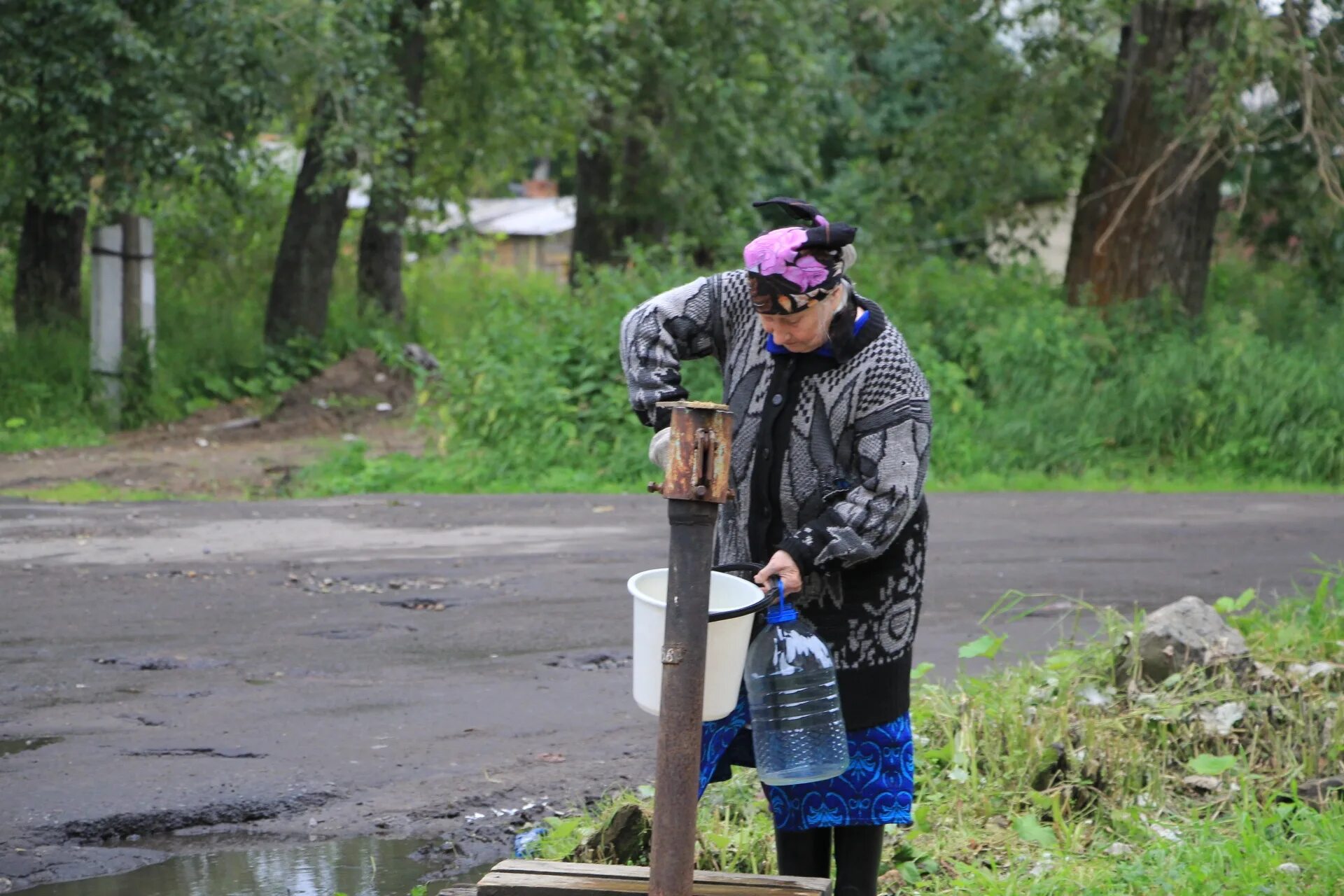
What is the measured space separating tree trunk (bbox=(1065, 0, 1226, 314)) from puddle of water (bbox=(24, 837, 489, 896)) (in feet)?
40.0

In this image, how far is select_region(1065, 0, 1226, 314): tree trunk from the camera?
15.6 m

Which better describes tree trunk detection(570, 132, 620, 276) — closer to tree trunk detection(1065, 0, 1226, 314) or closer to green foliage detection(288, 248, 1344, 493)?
green foliage detection(288, 248, 1344, 493)

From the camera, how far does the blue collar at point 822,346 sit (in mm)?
3613

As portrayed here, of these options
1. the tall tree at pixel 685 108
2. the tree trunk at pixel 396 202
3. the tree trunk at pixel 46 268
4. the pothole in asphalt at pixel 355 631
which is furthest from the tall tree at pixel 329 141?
the pothole in asphalt at pixel 355 631

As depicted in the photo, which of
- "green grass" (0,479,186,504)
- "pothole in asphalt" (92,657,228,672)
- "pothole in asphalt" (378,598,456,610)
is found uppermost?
"green grass" (0,479,186,504)

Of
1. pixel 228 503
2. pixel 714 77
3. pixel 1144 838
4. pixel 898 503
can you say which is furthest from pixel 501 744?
pixel 714 77

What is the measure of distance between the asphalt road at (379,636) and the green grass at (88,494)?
71 cm

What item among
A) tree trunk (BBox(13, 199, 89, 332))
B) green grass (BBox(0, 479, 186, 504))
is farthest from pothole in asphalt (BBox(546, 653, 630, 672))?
tree trunk (BBox(13, 199, 89, 332))

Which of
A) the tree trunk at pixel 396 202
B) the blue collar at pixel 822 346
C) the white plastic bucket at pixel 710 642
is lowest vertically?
the white plastic bucket at pixel 710 642

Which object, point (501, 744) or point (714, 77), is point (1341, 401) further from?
point (501, 744)

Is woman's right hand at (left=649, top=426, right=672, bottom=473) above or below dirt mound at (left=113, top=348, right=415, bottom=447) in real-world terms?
above

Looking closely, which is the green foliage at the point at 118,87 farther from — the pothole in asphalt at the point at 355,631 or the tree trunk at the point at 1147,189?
the tree trunk at the point at 1147,189

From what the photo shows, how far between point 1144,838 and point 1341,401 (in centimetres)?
1064

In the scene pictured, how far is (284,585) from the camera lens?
8805mm
